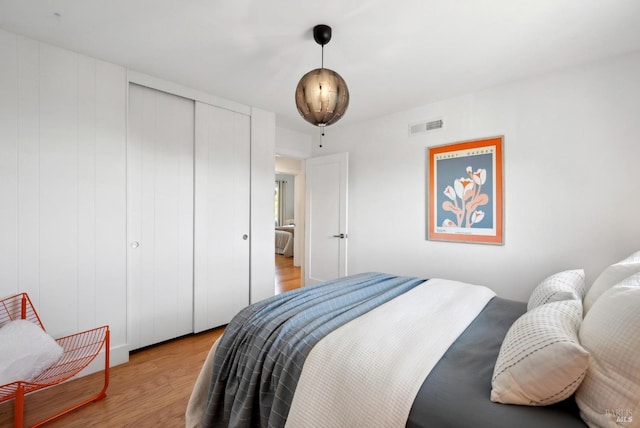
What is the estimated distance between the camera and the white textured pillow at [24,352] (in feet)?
5.12

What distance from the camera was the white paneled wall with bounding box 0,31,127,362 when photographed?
2020 millimetres

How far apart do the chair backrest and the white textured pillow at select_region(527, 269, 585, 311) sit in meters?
3.21

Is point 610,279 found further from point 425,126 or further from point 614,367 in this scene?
point 425,126

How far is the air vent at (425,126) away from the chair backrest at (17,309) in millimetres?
3837

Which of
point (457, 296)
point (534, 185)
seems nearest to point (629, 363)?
point (457, 296)

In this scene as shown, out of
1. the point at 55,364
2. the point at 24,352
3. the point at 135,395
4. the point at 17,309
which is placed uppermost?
the point at 17,309

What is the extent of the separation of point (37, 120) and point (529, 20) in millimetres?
3523

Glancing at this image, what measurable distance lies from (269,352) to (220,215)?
85.0 inches

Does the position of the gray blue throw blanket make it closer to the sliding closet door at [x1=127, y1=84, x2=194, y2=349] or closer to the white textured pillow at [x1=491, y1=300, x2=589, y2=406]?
the white textured pillow at [x1=491, y1=300, x2=589, y2=406]

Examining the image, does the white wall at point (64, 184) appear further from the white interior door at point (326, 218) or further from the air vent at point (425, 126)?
the air vent at point (425, 126)

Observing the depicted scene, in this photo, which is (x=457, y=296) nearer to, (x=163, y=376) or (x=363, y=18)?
(x=363, y=18)

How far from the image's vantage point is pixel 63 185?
2.21 metres

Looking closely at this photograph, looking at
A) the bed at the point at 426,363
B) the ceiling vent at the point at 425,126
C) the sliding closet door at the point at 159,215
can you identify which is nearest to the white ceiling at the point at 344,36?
the sliding closet door at the point at 159,215

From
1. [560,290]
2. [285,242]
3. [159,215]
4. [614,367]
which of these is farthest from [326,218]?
[285,242]
